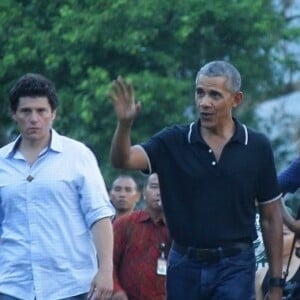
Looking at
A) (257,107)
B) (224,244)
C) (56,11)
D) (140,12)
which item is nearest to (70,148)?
(224,244)

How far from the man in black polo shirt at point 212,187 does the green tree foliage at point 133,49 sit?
1198 cm

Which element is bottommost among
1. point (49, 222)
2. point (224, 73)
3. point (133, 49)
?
point (49, 222)

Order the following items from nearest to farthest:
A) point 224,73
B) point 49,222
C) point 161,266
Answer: point 49,222
point 224,73
point 161,266

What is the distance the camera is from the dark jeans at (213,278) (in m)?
8.37

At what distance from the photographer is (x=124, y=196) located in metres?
14.5

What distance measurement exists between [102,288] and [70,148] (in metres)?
0.86

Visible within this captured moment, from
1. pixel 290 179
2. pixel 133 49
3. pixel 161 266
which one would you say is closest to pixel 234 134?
pixel 290 179

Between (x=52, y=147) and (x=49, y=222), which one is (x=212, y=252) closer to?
(x=49, y=222)

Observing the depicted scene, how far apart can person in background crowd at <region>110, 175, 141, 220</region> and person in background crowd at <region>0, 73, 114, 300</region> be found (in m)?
5.76

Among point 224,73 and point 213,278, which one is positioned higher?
point 224,73

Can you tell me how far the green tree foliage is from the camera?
819 inches

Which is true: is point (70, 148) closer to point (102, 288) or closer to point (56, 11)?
point (102, 288)

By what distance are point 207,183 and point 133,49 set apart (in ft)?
41.6

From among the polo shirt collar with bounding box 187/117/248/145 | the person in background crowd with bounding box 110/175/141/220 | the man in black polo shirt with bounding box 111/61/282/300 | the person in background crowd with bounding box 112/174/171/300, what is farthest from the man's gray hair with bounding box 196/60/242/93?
the person in background crowd with bounding box 110/175/141/220
